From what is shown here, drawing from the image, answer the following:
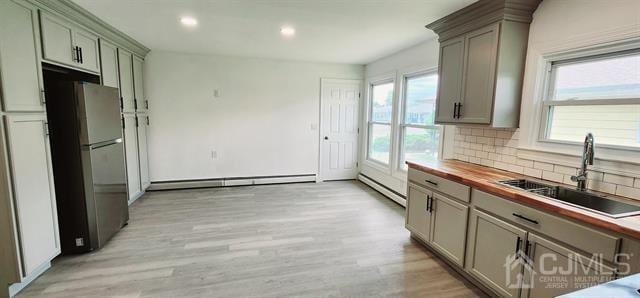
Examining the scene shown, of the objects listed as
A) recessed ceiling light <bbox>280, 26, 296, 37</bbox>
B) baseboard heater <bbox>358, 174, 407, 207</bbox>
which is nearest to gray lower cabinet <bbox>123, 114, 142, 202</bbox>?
recessed ceiling light <bbox>280, 26, 296, 37</bbox>

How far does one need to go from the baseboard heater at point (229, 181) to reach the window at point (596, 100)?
13.1ft

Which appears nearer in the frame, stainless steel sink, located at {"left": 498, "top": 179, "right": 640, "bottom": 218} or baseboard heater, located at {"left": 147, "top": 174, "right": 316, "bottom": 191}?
stainless steel sink, located at {"left": 498, "top": 179, "right": 640, "bottom": 218}

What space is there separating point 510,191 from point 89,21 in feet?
13.3

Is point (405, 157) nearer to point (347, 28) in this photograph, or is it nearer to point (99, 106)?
point (347, 28)

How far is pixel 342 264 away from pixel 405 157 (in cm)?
230

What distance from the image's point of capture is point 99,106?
2.71m

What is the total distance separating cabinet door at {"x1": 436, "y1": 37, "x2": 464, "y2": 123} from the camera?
2725 mm

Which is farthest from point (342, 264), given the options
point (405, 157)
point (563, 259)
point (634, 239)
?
point (405, 157)

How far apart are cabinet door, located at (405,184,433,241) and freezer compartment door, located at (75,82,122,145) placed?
316 cm

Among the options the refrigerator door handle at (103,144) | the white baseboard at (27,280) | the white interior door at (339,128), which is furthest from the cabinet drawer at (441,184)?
the white baseboard at (27,280)

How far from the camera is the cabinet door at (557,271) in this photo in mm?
1485

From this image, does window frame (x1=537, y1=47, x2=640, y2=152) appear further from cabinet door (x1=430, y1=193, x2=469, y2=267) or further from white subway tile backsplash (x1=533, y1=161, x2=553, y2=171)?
cabinet door (x1=430, y1=193, x2=469, y2=267)

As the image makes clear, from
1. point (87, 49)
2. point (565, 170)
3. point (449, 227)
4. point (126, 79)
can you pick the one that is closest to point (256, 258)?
point (449, 227)

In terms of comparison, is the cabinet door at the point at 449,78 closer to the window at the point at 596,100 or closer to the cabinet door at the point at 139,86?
the window at the point at 596,100
